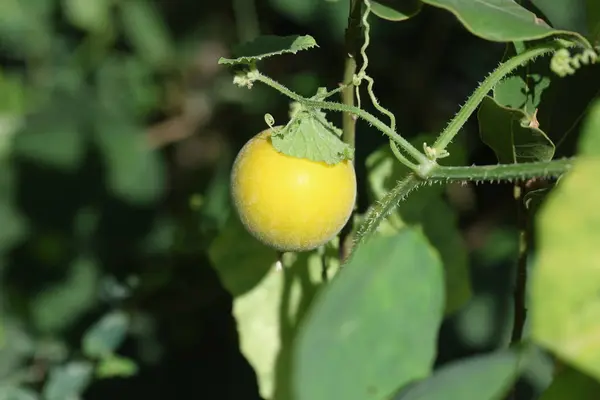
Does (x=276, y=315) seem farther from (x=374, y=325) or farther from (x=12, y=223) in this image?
(x=12, y=223)

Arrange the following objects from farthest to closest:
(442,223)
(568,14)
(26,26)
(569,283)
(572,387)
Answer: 1. (26,26)
2. (568,14)
3. (442,223)
4. (572,387)
5. (569,283)

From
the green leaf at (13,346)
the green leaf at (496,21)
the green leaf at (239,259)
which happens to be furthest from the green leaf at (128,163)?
the green leaf at (496,21)

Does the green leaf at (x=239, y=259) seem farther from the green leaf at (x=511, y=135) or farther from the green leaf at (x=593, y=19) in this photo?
the green leaf at (x=593, y=19)

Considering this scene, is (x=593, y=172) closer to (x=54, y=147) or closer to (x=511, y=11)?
(x=511, y=11)

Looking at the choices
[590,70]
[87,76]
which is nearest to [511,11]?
[590,70]

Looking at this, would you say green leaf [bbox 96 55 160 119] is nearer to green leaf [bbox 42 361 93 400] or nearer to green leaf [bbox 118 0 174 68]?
green leaf [bbox 118 0 174 68]

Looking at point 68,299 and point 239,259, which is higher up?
point 239,259

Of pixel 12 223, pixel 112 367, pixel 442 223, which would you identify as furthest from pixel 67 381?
pixel 442 223
